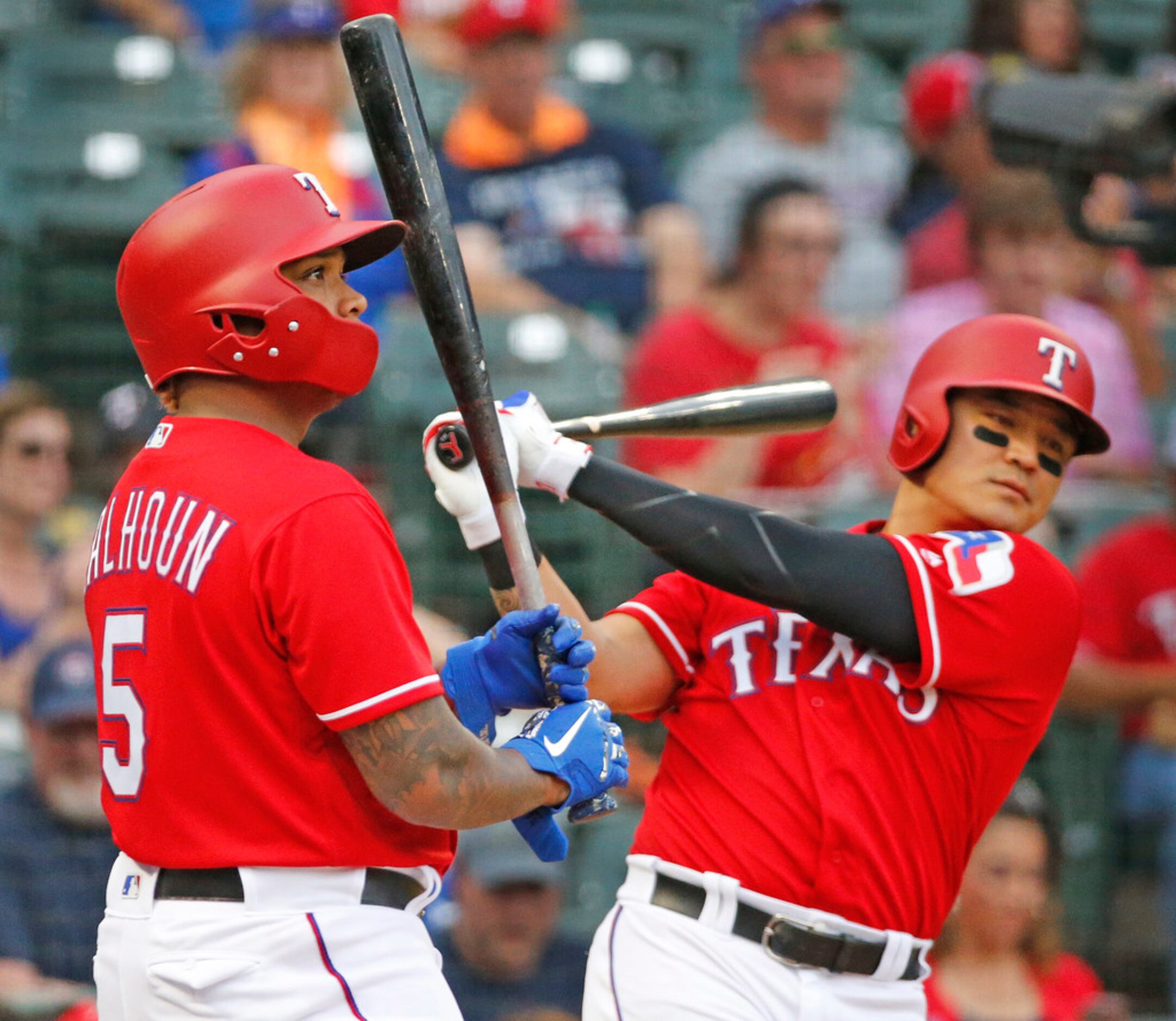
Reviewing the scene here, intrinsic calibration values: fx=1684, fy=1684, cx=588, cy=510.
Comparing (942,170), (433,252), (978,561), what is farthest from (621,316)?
(433,252)

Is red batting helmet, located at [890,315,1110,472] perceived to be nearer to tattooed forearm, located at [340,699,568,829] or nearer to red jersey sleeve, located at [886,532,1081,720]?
red jersey sleeve, located at [886,532,1081,720]

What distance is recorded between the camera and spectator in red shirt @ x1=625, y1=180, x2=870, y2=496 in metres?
4.64

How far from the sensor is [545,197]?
539 cm

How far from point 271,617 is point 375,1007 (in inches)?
19.3

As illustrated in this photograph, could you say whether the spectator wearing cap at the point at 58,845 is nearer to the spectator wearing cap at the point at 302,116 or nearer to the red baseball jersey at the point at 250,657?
the spectator wearing cap at the point at 302,116

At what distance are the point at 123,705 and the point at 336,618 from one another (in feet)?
1.07

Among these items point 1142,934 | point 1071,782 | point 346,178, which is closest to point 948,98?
point 346,178

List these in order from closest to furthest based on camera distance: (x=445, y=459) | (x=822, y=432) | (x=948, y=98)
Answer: (x=445, y=459) < (x=822, y=432) < (x=948, y=98)

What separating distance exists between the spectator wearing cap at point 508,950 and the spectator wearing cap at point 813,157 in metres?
2.28

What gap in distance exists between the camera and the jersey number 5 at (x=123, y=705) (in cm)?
204

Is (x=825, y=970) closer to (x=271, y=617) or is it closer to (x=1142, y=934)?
(x=271, y=617)

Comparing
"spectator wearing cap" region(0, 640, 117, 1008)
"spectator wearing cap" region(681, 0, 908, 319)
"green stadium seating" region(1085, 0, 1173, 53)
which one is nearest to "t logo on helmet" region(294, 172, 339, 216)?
"spectator wearing cap" region(0, 640, 117, 1008)

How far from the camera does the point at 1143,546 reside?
4.60 meters

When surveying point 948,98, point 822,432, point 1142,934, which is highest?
point 948,98
